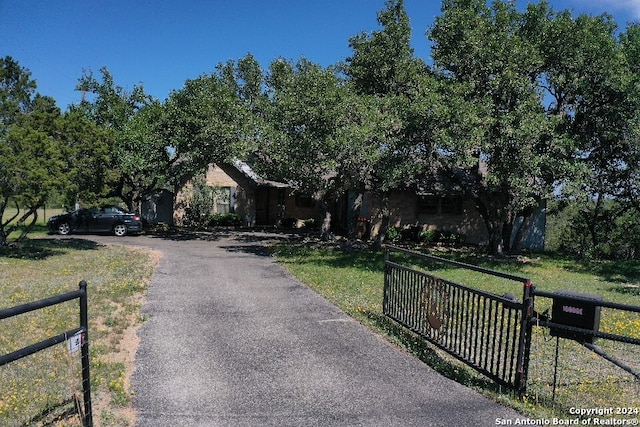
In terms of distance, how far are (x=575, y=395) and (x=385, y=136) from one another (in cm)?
1075

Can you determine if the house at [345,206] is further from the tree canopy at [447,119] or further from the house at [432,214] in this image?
the tree canopy at [447,119]

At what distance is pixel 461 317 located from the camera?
5.98 m

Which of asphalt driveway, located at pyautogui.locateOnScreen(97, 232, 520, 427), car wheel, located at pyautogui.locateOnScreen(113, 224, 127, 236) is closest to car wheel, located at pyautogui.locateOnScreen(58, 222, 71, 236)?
car wheel, located at pyautogui.locateOnScreen(113, 224, 127, 236)

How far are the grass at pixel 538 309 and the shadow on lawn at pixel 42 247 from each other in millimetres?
7622

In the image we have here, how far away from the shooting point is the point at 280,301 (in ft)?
32.1

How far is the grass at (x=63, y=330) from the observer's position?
4.63 meters

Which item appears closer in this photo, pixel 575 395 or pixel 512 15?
pixel 575 395

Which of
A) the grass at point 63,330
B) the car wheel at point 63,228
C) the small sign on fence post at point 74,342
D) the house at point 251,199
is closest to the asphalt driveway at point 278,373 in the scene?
the grass at point 63,330

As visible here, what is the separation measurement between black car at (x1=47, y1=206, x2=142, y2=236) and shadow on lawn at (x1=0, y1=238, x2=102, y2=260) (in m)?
3.11

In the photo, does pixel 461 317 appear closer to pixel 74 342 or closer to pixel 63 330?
pixel 74 342

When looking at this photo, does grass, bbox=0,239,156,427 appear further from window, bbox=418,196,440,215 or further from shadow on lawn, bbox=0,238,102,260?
window, bbox=418,196,440,215

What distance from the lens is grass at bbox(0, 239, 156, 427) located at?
463 cm

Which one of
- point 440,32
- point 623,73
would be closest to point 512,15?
point 440,32

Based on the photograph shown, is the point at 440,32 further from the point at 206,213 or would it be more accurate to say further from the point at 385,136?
the point at 206,213
